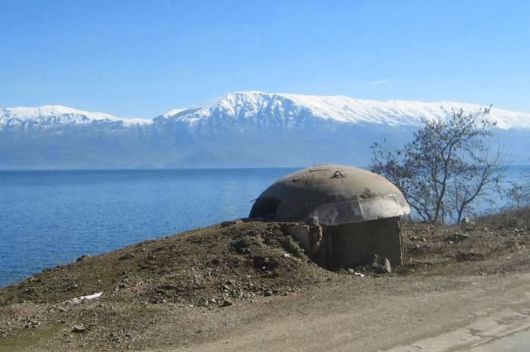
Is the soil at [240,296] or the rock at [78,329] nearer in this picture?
the soil at [240,296]

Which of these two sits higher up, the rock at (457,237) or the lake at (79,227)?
the rock at (457,237)

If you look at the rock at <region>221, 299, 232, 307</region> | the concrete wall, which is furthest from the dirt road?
the concrete wall

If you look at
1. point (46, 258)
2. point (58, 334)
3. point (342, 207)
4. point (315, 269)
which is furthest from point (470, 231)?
point (46, 258)

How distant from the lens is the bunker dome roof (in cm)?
1442

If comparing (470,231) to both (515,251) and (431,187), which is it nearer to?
(515,251)

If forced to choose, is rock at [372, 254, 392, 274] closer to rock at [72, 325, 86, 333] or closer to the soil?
the soil

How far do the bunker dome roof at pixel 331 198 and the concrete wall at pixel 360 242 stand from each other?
0.63 feet

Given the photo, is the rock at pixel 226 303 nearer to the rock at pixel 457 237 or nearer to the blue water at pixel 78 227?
the rock at pixel 457 237

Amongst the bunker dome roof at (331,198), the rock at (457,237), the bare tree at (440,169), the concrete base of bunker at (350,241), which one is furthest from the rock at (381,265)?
the bare tree at (440,169)

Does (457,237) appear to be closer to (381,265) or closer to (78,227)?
(381,265)

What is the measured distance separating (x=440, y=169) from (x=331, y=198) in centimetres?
1412

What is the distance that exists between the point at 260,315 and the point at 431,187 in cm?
1881

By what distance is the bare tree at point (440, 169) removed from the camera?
89.1 feet

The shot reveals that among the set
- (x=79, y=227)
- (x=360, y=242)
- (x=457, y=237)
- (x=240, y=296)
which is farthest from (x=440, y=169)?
(x=79, y=227)
